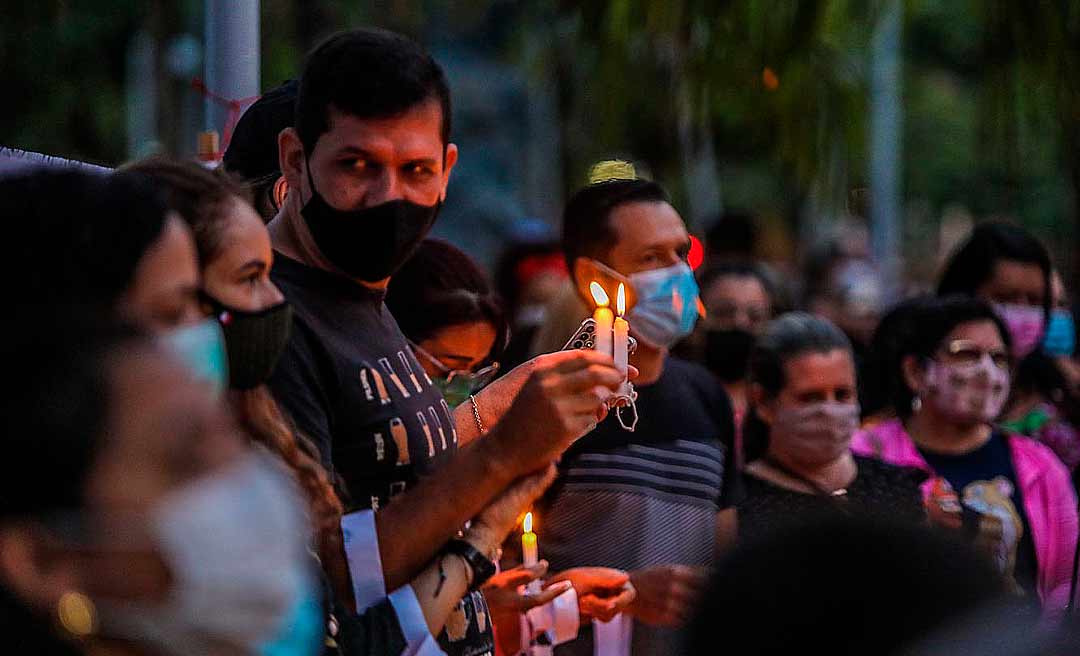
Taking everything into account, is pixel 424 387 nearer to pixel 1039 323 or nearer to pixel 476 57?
pixel 1039 323

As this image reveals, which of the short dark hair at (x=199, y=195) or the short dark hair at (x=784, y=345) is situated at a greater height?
the short dark hair at (x=199, y=195)

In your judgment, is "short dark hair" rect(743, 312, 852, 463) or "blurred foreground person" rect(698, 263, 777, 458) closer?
"short dark hair" rect(743, 312, 852, 463)

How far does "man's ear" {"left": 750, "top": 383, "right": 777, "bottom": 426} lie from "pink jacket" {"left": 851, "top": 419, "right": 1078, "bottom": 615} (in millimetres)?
406

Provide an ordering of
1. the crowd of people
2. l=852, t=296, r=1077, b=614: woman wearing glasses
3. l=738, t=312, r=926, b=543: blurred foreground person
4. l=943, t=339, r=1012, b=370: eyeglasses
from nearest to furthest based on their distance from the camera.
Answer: the crowd of people < l=738, t=312, r=926, b=543: blurred foreground person < l=852, t=296, r=1077, b=614: woman wearing glasses < l=943, t=339, r=1012, b=370: eyeglasses

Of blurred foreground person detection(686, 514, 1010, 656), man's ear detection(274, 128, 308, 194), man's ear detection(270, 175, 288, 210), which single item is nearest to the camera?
blurred foreground person detection(686, 514, 1010, 656)

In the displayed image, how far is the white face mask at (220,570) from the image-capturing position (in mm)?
1708

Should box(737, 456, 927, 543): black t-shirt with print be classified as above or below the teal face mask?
below

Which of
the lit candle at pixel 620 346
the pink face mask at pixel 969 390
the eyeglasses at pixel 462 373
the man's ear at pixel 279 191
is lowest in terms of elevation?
the pink face mask at pixel 969 390

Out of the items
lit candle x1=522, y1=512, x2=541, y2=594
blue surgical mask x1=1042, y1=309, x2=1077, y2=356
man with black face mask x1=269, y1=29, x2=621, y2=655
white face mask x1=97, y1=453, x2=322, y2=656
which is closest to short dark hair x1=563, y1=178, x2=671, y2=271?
man with black face mask x1=269, y1=29, x2=621, y2=655

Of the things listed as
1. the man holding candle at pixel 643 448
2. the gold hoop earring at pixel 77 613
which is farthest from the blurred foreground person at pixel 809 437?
the gold hoop earring at pixel 77 613

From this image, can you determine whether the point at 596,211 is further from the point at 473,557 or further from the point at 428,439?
the point at 473,557

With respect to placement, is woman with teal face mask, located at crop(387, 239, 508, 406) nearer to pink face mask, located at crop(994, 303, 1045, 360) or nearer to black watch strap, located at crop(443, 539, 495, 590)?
black watch strap, located at crop(443, 539, 495, 590)

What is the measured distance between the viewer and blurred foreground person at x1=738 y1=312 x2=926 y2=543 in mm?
4609

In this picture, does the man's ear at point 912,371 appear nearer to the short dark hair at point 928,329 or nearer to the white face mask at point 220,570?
the short dark hair at point 928,329
